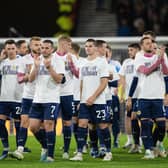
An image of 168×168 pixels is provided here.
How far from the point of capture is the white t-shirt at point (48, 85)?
18094 mm

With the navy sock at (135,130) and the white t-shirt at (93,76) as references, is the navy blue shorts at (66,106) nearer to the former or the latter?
the white t-shirt at (93,76)

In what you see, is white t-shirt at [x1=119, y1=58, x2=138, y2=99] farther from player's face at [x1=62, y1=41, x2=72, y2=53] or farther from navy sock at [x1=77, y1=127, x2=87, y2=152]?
navy sock at [x1=77, y1=127, x2=87, y2=152]

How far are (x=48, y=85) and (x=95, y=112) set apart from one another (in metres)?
1.02

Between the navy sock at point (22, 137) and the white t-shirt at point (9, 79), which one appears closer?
the navy sock at point (22, 137)

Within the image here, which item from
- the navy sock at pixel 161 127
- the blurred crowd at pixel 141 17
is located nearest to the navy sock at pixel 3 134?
the navy sock at pixel 161 127

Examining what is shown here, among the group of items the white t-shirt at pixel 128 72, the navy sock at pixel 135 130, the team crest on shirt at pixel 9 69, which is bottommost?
the navy sock at pixel 135 130

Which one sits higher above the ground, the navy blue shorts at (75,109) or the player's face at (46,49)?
the player's face at (46,49)

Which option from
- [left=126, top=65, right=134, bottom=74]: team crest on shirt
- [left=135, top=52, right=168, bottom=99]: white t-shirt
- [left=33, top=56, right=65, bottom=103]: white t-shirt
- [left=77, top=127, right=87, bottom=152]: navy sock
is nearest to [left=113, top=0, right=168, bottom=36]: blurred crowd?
[left=126, top=65, right=134, bottom=74]: team crest on shirt

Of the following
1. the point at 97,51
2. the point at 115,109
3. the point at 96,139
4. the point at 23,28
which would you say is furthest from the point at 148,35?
the point at 23,28

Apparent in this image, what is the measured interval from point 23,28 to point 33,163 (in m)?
16.2

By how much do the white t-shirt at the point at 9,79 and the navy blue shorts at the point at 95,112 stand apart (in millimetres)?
1755

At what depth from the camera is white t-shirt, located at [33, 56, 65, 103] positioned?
1809 cm

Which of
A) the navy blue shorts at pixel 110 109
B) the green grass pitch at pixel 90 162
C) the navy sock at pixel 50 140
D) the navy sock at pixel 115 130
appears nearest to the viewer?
the green grass pitch at pixel 90 162

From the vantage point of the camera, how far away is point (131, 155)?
20297 mm
